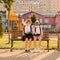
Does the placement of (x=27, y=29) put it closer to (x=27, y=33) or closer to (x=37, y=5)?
(x=27, y=33)

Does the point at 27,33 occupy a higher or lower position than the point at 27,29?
lower

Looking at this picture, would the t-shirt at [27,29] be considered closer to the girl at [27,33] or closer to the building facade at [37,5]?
the girl at [27,33]

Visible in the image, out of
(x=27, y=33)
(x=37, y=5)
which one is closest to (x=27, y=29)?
(x=27, y=33)

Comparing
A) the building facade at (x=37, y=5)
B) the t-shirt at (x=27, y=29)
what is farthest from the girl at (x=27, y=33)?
the building facade at (x=37, y=5)

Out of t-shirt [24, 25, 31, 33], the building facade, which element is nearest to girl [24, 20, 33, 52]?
t-shirt [24, 25, 31, 33]

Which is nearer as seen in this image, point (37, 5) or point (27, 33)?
point (27, 33)

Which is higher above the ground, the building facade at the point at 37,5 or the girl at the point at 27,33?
the building facade at the point at 37,5

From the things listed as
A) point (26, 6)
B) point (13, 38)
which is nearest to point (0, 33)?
point (13, 38)

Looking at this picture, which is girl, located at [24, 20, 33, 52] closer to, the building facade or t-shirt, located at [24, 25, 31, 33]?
t-shirt, located at [24, 25, 31, 33]

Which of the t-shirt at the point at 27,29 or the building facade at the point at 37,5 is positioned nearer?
the t-shirt at the point at 27,29

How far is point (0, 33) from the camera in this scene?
27250 millimetres

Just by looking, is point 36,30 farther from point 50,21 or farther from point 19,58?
point 50,21

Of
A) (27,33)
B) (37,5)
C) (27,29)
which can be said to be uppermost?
(37,5)

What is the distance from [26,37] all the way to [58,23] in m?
63.4
